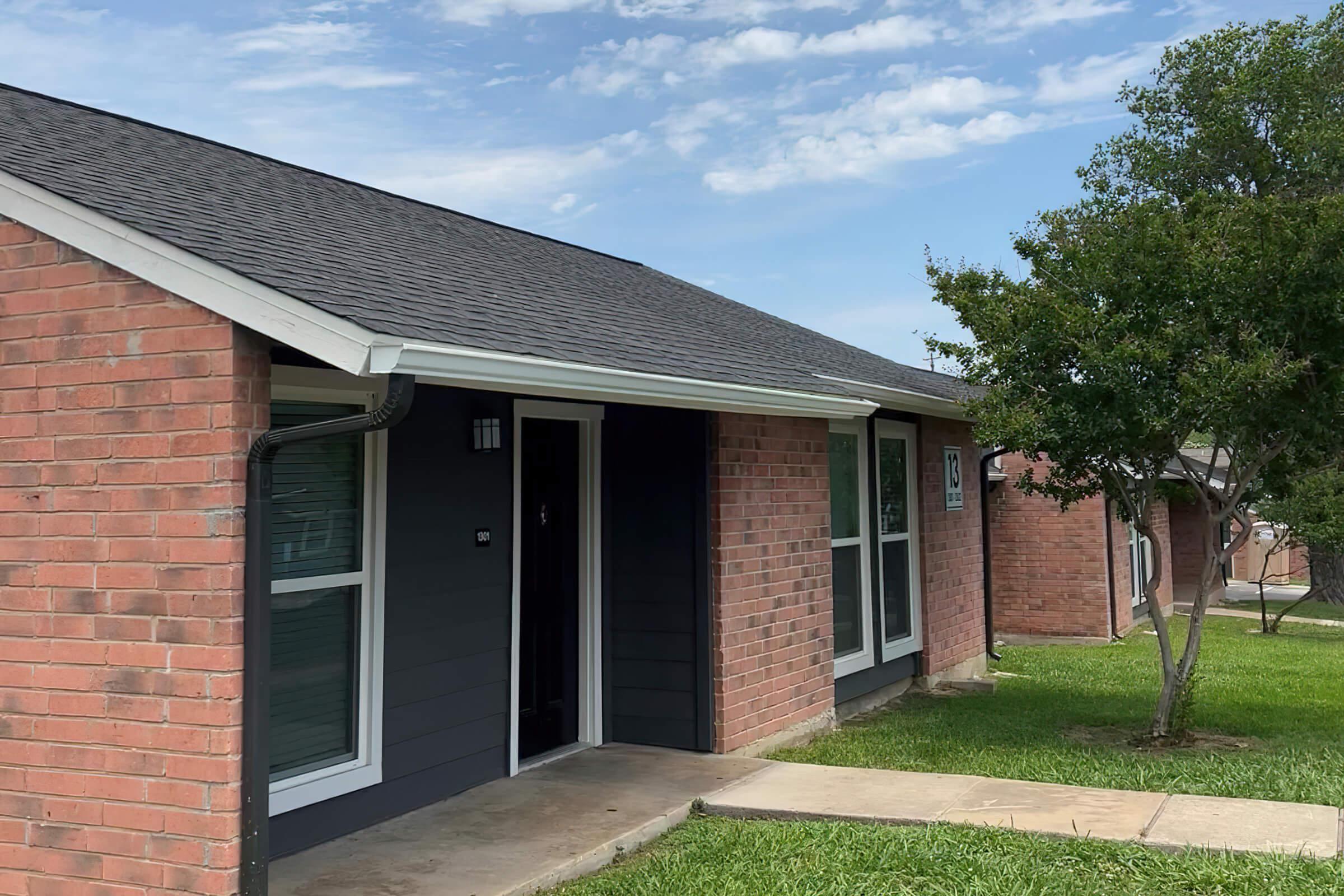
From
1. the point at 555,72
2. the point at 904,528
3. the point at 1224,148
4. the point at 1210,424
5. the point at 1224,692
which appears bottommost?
the point at 1224,692

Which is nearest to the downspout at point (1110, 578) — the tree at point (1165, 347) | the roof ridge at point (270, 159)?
the tree at point (1165, 347)

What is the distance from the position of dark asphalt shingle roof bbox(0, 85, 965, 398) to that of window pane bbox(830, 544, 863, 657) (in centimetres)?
155

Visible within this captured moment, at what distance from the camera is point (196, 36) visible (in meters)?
16.8

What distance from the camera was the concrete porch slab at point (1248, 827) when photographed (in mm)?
5180

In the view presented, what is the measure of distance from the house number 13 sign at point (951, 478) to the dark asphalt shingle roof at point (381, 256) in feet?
4.32

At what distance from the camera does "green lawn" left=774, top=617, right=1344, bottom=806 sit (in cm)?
688

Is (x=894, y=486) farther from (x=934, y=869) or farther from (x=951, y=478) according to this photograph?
(x=934, y=869)

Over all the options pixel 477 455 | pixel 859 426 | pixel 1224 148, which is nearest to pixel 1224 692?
pixel 859 426

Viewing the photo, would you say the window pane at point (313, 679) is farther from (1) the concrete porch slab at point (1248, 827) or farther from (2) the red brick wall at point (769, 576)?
(1) the concrete porch slab at point (1248, 827)

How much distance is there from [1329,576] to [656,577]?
21.7 meters

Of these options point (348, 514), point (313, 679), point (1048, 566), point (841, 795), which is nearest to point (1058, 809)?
point (841, 795)

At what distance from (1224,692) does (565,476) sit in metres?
7.43

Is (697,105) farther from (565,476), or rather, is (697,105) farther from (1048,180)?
(565,476)

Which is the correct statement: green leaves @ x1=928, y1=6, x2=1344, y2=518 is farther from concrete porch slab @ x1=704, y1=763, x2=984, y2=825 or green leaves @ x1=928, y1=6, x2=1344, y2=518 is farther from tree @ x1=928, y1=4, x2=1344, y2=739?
concrete porch slab @ x1=704, y1=763, x2=984, y2=825
